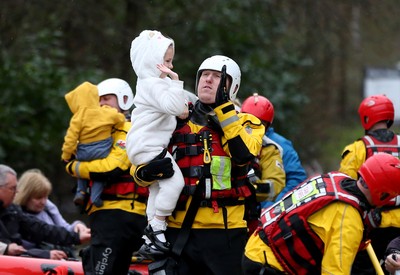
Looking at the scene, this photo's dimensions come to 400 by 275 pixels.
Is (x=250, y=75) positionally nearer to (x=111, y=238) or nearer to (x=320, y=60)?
(x=320, y=60)

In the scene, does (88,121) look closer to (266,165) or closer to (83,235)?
(266,165)

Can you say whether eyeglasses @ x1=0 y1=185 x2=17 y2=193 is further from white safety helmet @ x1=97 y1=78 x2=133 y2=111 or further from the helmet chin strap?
the helmet chin strap

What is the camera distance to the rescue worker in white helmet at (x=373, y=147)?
8258mm

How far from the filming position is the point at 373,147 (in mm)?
8734

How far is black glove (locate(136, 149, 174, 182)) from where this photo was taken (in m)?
6.81

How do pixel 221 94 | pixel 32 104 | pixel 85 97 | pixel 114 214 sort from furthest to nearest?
pixel 32 104 < pixel 85 97 < pixel 114 214 < pixel 221 94

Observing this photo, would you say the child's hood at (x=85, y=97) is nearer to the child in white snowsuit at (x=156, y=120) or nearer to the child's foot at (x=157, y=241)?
the child in white snowsuit at (x=156, y=120)

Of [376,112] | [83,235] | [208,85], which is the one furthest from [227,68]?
[83,235]

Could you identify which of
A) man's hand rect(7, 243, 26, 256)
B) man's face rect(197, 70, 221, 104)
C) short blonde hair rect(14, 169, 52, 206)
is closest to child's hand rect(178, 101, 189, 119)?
man's face rect(197, 70, 221, 104)

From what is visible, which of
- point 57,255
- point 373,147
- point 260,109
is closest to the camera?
point 373,147

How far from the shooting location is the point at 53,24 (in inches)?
657

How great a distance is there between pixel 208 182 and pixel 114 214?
5.77ft

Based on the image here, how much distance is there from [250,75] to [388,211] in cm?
1183

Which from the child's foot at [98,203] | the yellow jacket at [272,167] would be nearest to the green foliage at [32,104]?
the child's foot at [98,203]
